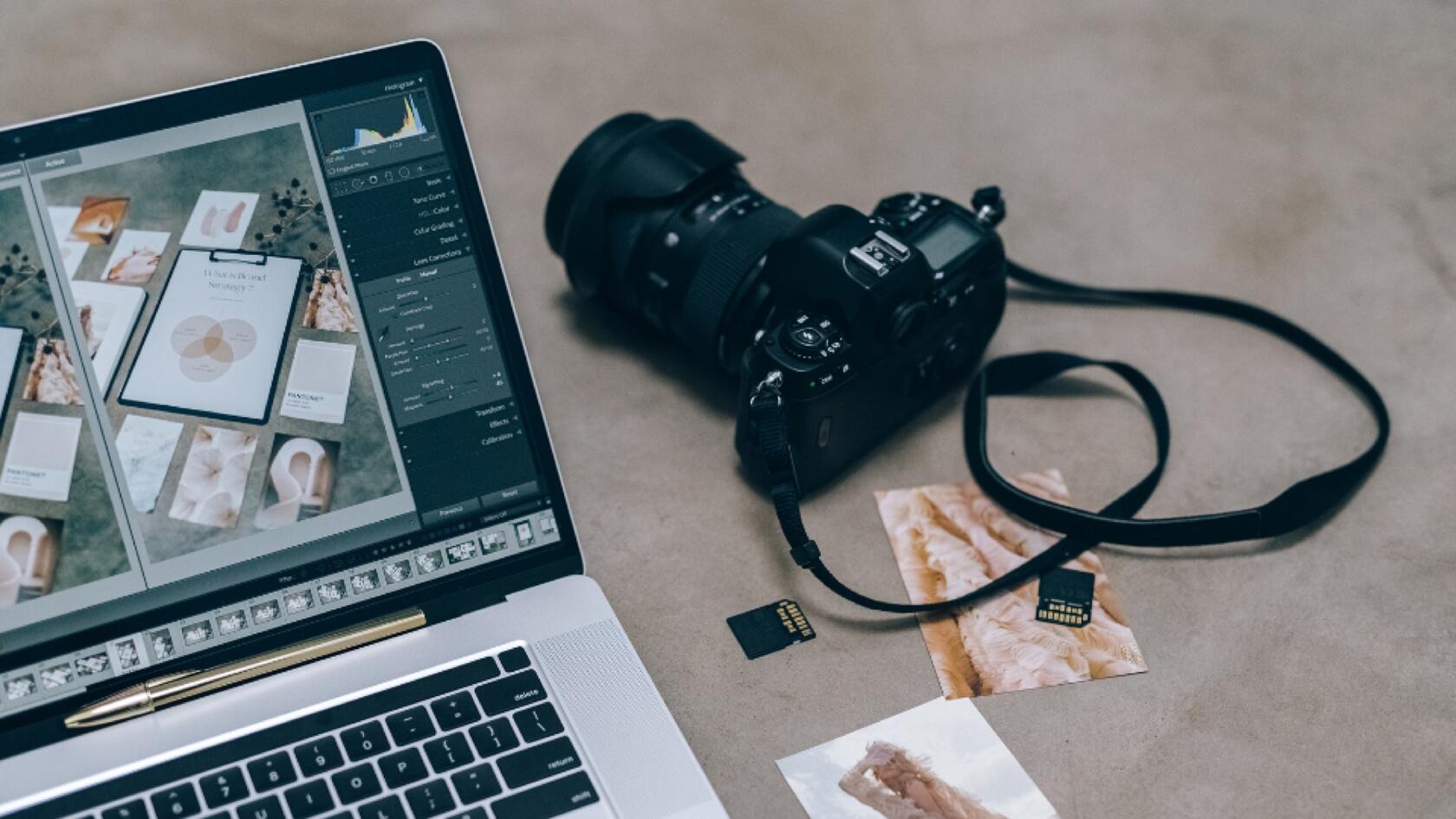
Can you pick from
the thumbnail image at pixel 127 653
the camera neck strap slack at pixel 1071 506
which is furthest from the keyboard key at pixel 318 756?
the camera neck strap slack at pixel 1071 506

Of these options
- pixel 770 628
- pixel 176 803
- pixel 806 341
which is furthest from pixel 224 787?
pixel 806 341

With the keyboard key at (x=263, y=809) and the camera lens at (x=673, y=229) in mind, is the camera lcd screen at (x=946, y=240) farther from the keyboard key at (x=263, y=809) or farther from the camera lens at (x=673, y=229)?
the keyboard key at (x=263, y=809)

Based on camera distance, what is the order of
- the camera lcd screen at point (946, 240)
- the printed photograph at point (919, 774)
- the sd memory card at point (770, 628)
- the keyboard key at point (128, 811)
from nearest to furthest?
the keyboard key at point (128, 811)
the printed photograph at point (919, 774)
the sd memory card at point (770, 628)
the camera lcd screen at point (946, 240)

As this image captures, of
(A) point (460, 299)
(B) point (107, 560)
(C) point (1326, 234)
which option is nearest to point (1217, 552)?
(C) point (1326, 234)

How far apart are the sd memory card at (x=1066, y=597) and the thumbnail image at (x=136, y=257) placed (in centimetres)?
62

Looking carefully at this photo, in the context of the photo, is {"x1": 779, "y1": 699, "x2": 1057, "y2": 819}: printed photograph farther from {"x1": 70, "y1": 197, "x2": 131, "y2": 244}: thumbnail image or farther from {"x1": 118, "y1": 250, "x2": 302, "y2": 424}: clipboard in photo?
{"x1": 70, "y1": 197, "x2": 131, "y2": 244}: thumbnail image

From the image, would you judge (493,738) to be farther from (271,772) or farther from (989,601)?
(989,601)

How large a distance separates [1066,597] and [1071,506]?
0.32 ft

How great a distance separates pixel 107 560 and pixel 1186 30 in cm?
131

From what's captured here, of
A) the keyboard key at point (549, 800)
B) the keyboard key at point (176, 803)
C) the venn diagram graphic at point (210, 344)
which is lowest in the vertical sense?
the keyboard key at point (549, 800)

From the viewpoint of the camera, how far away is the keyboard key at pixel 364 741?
0.69 meters

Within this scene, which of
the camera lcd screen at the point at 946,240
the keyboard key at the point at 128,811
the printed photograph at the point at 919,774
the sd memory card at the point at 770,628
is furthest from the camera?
the camera lcd screen at the point at 946,240

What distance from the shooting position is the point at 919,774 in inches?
32.0

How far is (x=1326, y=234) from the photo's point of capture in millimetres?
1279
